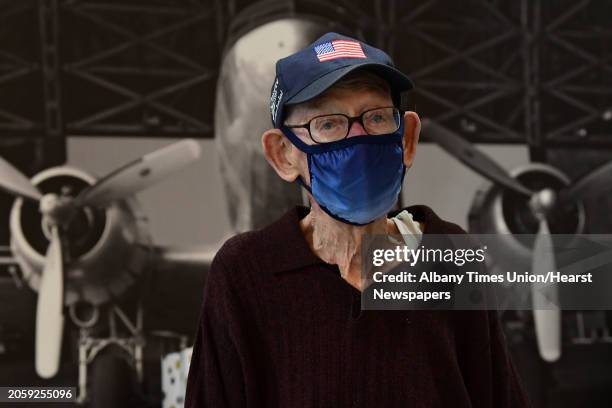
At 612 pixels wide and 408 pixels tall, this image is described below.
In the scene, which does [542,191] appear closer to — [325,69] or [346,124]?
[346,124]

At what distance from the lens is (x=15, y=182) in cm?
352

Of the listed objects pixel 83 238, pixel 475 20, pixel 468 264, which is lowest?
pixel 468 264

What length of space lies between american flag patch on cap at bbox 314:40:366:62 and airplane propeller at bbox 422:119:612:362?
243cm

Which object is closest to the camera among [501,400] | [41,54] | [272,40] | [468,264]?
[501,400]

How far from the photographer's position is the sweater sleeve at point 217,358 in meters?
1.34

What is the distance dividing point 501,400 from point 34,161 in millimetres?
2865

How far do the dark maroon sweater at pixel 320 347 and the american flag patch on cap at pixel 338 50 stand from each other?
367 millimetres

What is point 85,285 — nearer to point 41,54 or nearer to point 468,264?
point 41,54

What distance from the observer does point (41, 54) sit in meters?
3.55

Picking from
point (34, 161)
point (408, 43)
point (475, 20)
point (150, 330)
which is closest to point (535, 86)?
point (475, 20)

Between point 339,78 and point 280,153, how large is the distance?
0.84 ft

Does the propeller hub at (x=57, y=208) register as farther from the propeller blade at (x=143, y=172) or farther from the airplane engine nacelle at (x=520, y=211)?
the airplane engine nacelle at (x=520, y=211)

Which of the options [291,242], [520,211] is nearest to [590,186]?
[520,211]

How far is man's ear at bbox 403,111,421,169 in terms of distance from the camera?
142 cm
